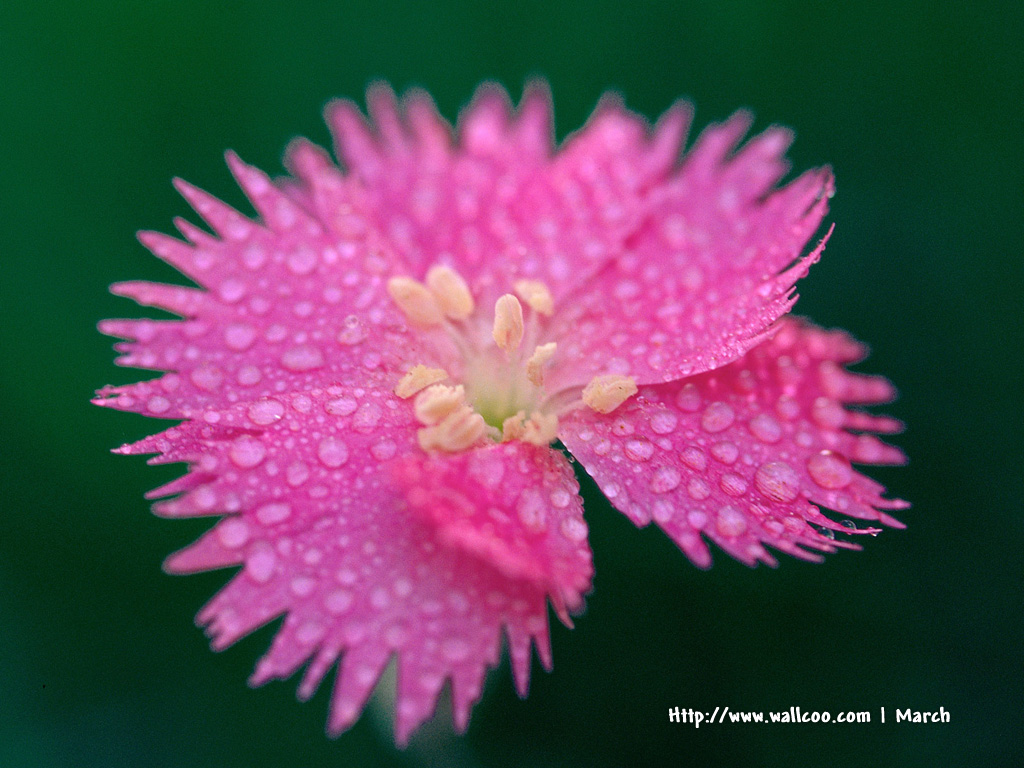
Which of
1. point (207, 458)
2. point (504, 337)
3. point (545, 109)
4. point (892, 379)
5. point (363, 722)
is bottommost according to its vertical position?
point (363, 722)

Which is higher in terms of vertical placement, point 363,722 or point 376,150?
point 376,150

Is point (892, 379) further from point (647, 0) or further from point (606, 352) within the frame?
point (647, 0)

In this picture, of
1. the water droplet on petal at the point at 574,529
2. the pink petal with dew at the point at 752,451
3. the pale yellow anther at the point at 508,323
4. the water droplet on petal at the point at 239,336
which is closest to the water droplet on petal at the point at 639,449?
the pink petal with dew at the point at 752,451

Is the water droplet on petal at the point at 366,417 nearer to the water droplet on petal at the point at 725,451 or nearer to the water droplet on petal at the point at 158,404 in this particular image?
the water droplet on petal at the point at 158,404

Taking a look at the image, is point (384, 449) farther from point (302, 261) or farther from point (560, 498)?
point (302, 261)

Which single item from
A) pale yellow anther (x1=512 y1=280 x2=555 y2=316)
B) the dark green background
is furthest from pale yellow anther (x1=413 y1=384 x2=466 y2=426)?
the dark green background

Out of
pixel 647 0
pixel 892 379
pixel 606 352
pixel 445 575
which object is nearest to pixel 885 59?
pixel 647 0

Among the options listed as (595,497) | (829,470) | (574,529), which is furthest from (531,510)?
(595,497)

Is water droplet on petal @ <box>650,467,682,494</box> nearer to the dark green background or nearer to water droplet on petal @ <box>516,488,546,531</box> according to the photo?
water droplet on petal @ <box>516,488,546,531</box>
